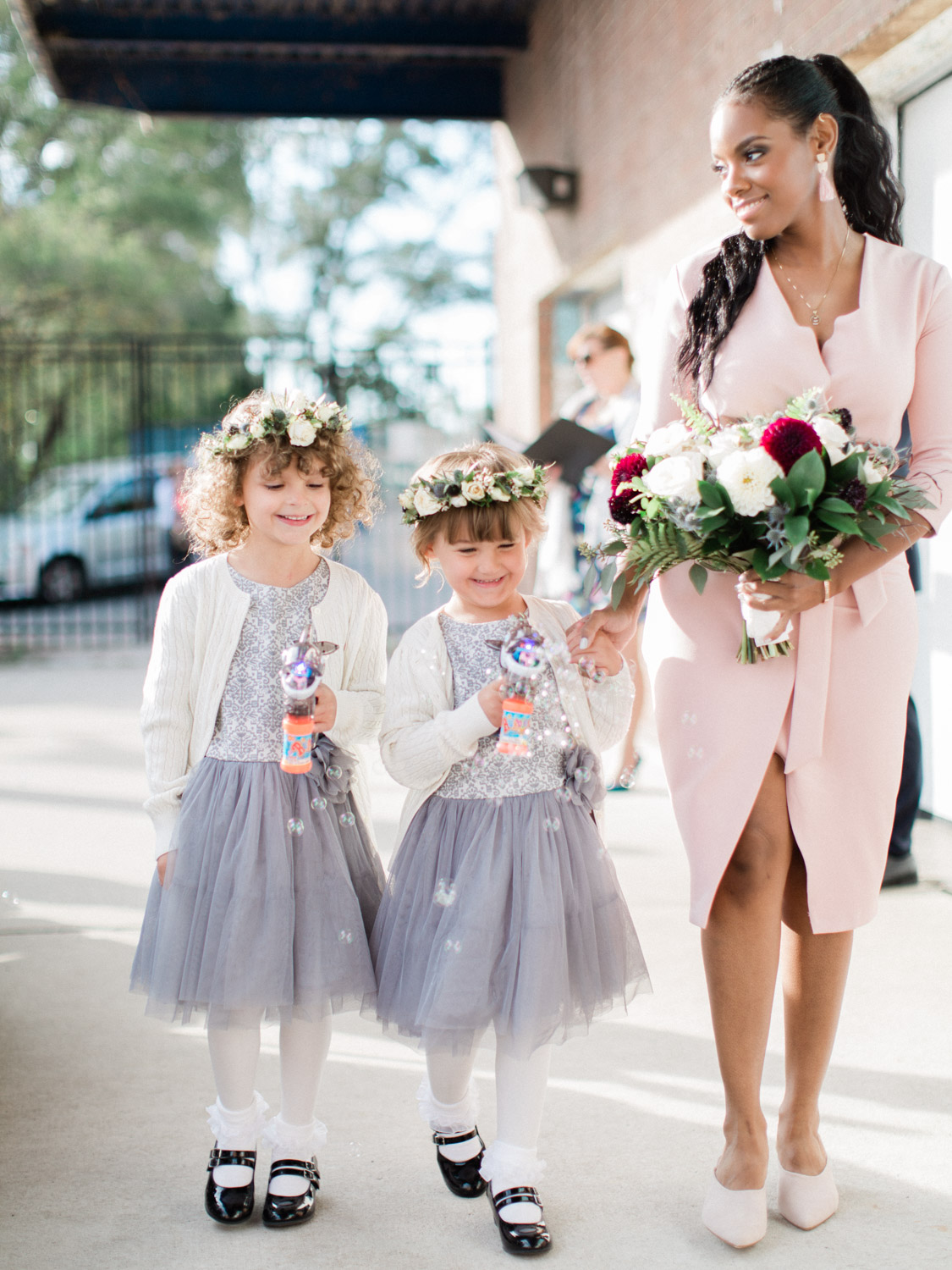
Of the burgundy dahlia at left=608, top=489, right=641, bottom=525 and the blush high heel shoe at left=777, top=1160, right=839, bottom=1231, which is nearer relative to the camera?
the burgundy dahlia at left=608, top=489, right=641, bottom=525

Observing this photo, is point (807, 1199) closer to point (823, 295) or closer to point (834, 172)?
point (823, 295)

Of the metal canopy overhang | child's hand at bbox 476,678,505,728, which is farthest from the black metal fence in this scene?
child's hand at bbox 476,678,505,728

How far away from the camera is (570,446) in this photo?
18.6 feet

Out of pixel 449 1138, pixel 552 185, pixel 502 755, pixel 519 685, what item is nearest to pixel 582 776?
pixel 502 755

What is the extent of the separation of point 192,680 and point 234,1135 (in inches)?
35.3

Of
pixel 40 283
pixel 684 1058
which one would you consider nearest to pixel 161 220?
pixel 40 283

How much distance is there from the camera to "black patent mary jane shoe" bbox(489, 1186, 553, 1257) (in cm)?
216

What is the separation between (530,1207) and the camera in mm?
2199

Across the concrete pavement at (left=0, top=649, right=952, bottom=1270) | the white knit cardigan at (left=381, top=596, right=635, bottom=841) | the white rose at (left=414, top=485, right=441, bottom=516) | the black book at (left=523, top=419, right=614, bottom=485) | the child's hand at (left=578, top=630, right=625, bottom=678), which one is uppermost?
the black book at (left=523, top=419, right=614, bottom=485)

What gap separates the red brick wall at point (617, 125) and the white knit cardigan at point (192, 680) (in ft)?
11.2

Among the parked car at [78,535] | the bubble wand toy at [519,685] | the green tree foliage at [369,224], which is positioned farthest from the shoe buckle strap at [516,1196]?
the green tree foliage at [369,224]

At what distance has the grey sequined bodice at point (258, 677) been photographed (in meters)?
2.37

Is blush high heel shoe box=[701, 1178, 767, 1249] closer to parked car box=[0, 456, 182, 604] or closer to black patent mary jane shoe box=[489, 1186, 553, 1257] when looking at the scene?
black patent mary jane shoe box=[489, 1186, 553, 1257]

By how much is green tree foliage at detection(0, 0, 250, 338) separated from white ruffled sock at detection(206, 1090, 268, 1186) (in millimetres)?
16720
